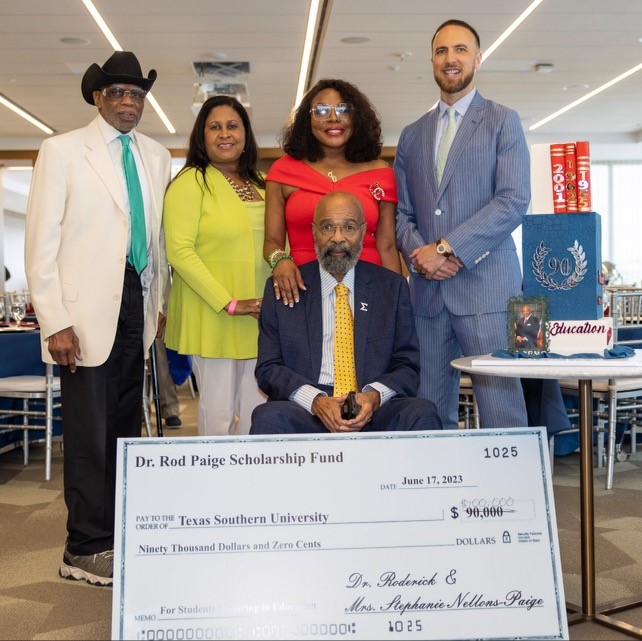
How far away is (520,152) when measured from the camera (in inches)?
112

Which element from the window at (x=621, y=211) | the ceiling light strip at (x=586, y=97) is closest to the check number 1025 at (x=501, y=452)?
the ceiling light strip at (x=586, y=97)

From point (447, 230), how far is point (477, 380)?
21.5 inches

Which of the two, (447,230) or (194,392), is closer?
(447,230)

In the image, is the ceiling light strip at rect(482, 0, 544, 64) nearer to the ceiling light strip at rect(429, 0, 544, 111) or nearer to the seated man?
the ceiling light strip at rect(429, 0, 544, 111)

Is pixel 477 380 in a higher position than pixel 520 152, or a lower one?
lower

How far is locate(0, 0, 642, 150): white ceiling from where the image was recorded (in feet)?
25.2

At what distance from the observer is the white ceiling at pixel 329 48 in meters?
7.67

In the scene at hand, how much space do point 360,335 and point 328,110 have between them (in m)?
0.93

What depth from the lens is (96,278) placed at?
9.22 feet

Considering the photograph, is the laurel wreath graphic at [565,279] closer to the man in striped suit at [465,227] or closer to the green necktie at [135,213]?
the man in striped suit at [465,227]

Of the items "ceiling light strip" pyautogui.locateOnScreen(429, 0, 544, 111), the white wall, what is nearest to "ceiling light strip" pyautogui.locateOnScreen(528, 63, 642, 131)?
"ceiling light strip" pyautogui.locateOnScreen(429, 0, 544, 111)

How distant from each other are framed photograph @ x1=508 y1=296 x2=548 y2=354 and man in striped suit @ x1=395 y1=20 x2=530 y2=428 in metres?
0.42

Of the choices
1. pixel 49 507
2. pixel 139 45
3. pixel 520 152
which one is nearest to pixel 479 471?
pixel 520 152

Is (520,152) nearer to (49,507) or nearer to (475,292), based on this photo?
(475,292)
